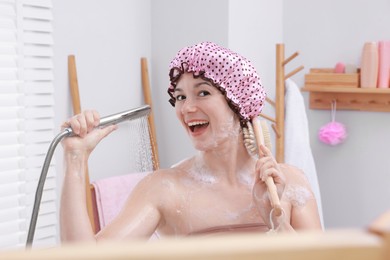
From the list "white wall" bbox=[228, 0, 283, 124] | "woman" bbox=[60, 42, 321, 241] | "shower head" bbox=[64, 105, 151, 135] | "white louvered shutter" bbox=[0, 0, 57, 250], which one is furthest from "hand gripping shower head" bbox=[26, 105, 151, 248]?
"white wall" bbox=[228, 0, 283, 124]

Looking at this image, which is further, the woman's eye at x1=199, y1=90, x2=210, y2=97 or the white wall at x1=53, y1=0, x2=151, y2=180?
the white wall at x1=53, y1=0, x2=151, y2=180

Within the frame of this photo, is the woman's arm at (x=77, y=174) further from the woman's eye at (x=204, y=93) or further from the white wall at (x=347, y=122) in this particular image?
the white wall at (x=347, y=122)

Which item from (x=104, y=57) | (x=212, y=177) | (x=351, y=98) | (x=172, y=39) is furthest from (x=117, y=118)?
(x=351, y=98)

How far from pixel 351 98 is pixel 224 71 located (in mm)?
1195

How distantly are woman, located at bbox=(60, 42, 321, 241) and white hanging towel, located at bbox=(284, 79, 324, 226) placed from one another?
0.77 meters

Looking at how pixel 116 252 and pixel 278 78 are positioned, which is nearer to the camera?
pixel 116 252

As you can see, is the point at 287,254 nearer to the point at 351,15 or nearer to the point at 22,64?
the point at 22,64

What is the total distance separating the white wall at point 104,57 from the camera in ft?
8.04

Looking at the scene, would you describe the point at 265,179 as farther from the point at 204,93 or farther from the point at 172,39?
the point at 172,39

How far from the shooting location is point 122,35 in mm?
2697

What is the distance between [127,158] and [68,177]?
133cm

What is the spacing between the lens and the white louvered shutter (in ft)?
7.35

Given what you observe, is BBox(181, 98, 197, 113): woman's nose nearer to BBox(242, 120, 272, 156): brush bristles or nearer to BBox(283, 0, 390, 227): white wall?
BBox(242, 120, 272, 156): brush bristles

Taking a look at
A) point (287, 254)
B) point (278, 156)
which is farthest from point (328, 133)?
point (287, 254)
